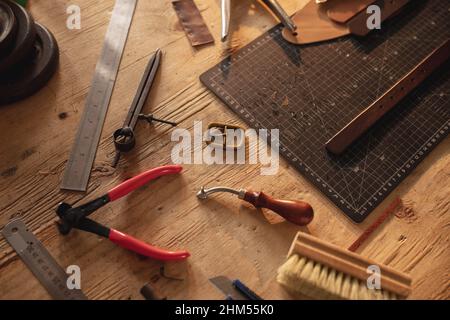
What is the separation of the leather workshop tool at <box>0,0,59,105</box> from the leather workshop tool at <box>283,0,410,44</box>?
627 mm

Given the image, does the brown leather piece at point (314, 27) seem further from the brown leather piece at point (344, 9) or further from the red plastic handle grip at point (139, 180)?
the red plastic handle grip at point (139, 180)

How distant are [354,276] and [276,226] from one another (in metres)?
0.19

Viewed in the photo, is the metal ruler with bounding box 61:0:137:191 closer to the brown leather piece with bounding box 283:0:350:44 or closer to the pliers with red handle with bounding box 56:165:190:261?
the pliers with red handle with bounding box 56:165:190:261

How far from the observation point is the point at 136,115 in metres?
1.09

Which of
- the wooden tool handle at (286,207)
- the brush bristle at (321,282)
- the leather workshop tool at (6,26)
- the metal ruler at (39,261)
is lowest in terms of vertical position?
the brush bristle at (321,282)

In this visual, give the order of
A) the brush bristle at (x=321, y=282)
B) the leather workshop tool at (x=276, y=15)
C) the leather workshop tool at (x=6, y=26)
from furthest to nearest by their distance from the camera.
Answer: the leather workshop tool at (x=276, y=15) < the leather workshop tool at (x=6, y=26) < the brush bristle at (x=321, y=282)

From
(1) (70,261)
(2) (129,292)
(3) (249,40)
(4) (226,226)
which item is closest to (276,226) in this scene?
(4) (226,226)

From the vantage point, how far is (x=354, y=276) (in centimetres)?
89

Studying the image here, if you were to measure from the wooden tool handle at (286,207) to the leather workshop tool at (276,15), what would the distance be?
48 cm

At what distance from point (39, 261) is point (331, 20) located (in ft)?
3.16

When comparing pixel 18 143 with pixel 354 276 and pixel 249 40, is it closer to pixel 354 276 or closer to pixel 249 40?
pixel 249 40

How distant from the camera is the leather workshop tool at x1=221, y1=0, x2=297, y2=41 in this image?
3.99ft

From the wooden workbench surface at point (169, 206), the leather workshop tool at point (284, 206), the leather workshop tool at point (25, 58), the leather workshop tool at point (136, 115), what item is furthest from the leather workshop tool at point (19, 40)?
the leather workshop tool at point (284, 206)

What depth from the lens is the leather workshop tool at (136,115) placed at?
104 cm
